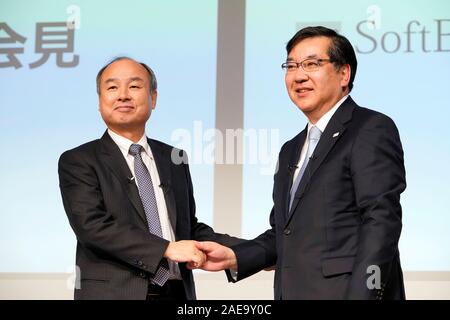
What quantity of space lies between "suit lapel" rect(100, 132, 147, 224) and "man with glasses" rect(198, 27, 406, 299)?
53cm

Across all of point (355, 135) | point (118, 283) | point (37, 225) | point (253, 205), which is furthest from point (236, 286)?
→ point (355, 135)

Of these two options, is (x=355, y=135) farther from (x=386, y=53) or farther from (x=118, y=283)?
(x=386, y=53)

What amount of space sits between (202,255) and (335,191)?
2.02 ft

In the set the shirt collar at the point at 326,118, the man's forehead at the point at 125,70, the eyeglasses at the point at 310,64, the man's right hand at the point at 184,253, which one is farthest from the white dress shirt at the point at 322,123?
the man's forehead at the point at 125,70

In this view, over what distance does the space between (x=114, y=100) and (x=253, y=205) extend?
1430mm

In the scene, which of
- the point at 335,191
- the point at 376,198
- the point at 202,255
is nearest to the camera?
the point at 376,198

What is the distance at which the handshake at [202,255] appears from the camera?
2811mm

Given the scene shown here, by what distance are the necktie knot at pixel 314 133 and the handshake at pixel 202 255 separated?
1.96ft

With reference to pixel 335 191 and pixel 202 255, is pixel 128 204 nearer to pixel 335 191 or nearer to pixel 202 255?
pixel 202 255

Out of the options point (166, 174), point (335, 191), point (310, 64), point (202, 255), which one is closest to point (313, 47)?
point (310, 64)

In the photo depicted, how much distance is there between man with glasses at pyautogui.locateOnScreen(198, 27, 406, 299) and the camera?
8.09 feet

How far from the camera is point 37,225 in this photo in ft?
14.2

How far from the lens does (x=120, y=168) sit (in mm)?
2955

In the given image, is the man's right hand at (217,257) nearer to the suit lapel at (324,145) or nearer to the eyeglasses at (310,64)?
the suit lapel at (324,145)
